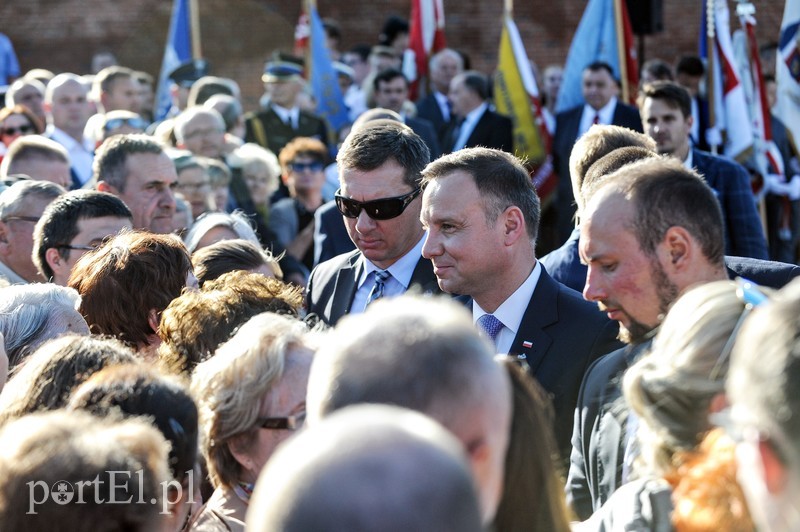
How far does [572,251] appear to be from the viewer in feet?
16.2

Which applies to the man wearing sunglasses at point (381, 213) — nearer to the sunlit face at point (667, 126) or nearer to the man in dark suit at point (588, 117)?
the sunlit face at point (667, 126)

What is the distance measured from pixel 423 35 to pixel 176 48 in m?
2.78

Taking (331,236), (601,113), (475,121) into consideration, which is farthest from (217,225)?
(475,121)

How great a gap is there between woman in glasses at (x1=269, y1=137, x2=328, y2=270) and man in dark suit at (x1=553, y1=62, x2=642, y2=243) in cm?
225

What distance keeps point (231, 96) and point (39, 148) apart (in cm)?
395

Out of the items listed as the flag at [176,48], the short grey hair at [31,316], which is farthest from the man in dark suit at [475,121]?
the short grey hair at [31,316]

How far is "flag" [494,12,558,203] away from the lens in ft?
35.4

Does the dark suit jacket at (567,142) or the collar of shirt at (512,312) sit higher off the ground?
the collar of shirt at (512,312)

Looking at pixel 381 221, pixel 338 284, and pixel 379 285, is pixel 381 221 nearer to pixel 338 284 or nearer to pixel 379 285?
pixel 379 285

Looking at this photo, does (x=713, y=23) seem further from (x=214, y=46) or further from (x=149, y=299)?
(x=214, y=46)

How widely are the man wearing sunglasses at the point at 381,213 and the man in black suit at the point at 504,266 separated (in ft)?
1.49

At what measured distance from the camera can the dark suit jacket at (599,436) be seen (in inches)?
122

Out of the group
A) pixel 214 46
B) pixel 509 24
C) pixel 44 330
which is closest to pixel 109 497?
pixel 44 330

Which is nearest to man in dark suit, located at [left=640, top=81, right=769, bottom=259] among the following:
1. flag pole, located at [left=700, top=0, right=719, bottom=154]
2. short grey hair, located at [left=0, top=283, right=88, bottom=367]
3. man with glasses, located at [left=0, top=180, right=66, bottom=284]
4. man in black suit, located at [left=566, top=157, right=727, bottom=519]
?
flag pole, located at [left=700, top=0, right=719, bottom=154]
